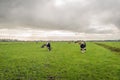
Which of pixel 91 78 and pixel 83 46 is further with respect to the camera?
pixel 83 46

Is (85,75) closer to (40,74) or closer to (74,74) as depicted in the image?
(74,74)

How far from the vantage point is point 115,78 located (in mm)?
14477

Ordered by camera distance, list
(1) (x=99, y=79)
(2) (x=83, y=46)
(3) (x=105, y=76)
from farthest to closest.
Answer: (2) (x=83, y=46) < (3) (x=105, y=76) < (1) (x=99, y=79)

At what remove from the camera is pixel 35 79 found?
14.4 metres

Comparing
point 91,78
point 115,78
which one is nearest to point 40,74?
point 91,78

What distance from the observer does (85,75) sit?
15633 millimetres

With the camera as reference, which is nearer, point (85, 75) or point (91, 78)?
point (91, 78)

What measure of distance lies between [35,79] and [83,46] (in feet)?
75.0

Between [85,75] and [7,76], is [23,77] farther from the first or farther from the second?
[85,75]

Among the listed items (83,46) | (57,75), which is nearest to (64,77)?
(57,75)

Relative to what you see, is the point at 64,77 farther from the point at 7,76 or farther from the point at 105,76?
the point at 7,76

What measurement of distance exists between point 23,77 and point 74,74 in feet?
12.3

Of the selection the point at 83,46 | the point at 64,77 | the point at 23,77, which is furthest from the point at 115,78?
the point at 83,46

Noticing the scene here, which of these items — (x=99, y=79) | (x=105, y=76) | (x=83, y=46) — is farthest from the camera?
(x=83, y=46)
